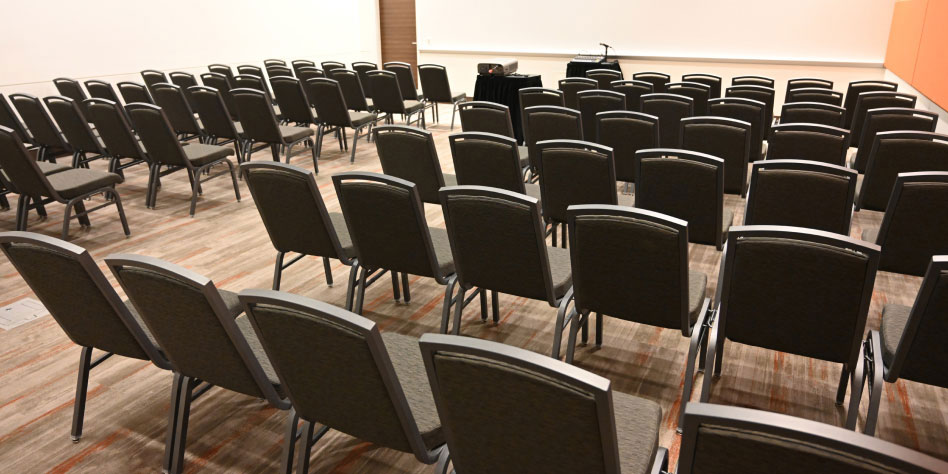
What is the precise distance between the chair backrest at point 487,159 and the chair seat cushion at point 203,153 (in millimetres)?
2861

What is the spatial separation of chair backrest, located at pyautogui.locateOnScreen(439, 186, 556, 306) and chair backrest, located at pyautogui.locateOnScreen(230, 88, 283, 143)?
4025mm

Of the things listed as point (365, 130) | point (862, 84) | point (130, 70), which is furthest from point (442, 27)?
point (862, 84)

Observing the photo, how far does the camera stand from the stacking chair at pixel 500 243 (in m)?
2.72

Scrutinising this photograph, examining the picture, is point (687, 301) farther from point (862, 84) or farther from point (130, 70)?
point (130, 70)

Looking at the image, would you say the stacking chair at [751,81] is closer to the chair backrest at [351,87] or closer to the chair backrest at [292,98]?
the chair backrest at [351,87]

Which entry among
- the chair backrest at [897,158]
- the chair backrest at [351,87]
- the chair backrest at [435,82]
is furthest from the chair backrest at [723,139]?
the chair backrest at [435,82]

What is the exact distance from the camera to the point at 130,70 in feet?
30.6

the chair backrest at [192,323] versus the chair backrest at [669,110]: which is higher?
the chair backrest at [669,110]

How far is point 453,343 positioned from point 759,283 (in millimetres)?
1431

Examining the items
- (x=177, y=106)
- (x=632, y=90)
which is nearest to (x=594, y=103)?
(x=632, y=90)

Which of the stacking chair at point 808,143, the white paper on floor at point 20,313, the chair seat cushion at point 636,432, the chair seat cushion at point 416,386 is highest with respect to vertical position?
the stacking chair at point 808,143

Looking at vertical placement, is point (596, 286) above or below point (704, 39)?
below

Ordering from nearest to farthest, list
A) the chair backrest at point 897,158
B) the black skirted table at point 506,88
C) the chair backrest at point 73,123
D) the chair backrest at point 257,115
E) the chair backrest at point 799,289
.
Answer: the chair backrest at point 799,289 → the chair backrest at point 897,158 → the chair backrest at point 73,123 → the chair backrest at point 257,115 → the black skirted table at point 506,88

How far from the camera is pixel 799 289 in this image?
90.8 inches
